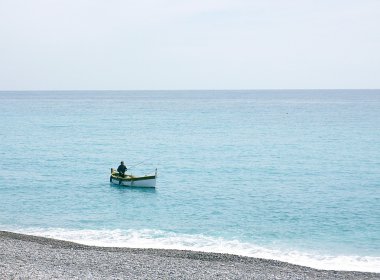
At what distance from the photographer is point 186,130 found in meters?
86.7

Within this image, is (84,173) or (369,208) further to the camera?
(84,173)

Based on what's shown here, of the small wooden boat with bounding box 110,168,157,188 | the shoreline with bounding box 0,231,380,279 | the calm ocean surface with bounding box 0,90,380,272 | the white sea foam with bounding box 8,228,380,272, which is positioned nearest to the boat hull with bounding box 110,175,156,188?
the small wooden boat with bounding box 110,168,157,188

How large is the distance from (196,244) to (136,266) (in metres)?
7.52

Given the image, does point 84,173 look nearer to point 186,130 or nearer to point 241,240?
point 241,240

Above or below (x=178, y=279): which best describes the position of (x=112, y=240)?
below

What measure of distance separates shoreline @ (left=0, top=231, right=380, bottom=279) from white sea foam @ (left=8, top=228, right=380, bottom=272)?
7.27ft

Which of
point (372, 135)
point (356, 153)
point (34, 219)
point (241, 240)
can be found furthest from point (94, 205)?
point (372, 135)

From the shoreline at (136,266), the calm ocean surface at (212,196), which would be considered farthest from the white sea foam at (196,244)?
the shoreline at (136,266)

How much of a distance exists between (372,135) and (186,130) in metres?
28.1

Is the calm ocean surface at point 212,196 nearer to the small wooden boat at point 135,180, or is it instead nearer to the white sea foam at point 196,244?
the white sea foam at point 196,244

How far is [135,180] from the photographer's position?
39.1 meters

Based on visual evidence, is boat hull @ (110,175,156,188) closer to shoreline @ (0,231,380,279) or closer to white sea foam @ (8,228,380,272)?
white sea foam @ (8,228,380,272)

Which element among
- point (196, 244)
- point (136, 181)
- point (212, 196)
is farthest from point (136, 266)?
point (136, 181)

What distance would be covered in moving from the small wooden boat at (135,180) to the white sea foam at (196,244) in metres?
11.2
